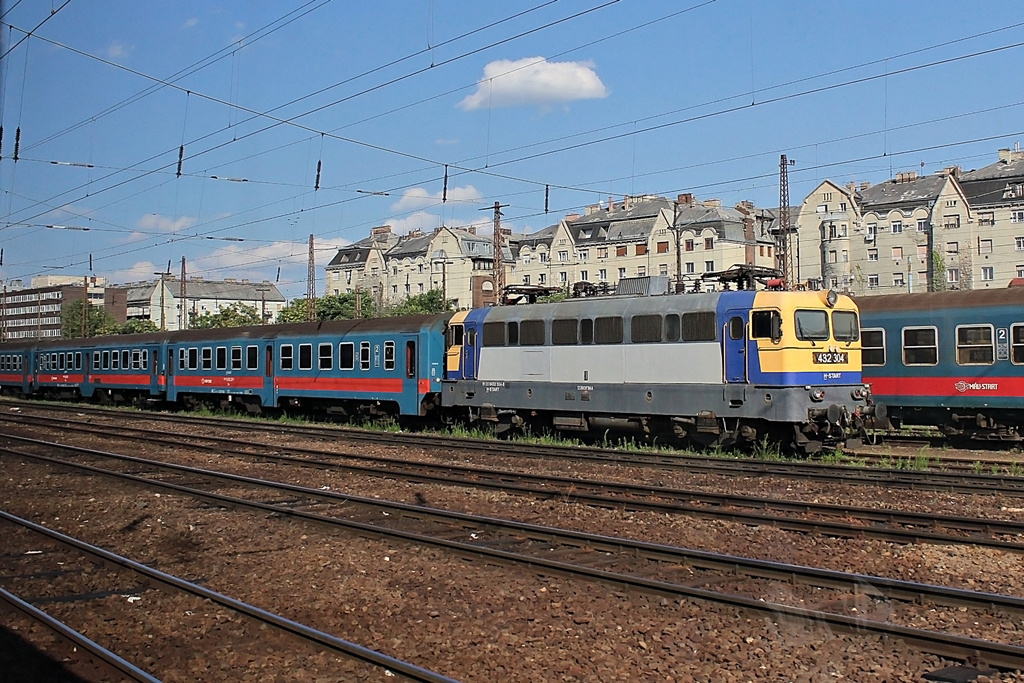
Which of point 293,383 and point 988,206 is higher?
point 988,206

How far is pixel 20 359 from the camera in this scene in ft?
173

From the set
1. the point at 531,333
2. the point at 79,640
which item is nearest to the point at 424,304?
the point at 531,333

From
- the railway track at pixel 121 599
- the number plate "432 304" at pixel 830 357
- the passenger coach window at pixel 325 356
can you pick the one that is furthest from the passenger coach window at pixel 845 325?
the passenger coach window at pixel 325 356

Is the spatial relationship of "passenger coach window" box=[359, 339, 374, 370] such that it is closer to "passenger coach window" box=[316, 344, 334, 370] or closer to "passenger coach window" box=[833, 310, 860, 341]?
"passenger coach window" box=[316, 344, 334, 370]

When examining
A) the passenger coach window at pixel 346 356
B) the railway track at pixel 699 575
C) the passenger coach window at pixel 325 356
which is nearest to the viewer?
the railway track at pixel 699 575

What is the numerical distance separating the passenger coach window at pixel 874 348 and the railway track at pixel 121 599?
676 inches

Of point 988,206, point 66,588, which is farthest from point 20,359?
point 988,206

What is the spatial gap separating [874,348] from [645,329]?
6.07 metres

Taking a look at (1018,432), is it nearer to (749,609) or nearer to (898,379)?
(898,379)

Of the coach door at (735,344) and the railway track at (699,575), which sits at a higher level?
the coach door at (735,344)

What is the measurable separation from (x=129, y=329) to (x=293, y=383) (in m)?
70.7

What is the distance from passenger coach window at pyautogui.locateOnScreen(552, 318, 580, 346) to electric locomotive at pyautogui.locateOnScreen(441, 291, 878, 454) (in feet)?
0.09

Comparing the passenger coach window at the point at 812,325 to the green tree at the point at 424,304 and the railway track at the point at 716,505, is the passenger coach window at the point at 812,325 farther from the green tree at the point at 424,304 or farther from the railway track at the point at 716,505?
the green tree at the point at 424,304

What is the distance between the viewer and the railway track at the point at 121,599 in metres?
6.78
